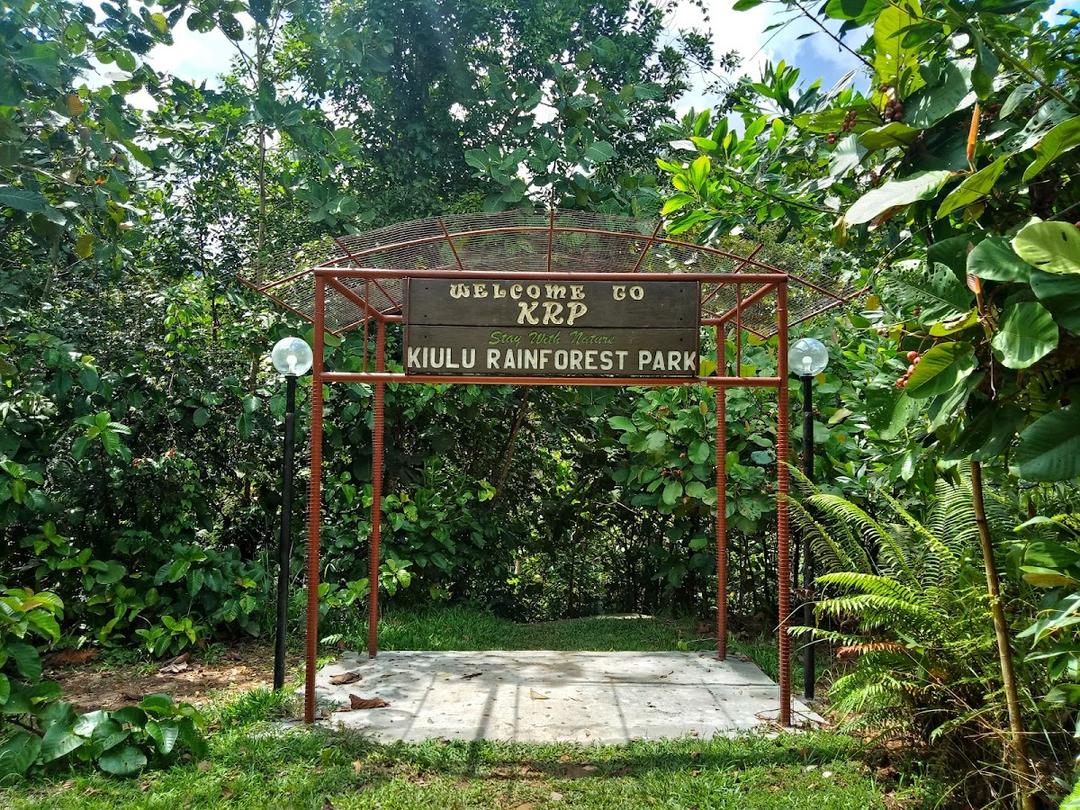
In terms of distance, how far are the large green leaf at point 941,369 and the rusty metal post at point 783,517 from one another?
8.54 feet

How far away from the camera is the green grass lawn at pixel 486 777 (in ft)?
10.0

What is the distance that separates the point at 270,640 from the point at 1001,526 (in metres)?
4.94

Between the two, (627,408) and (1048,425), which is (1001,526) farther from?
(627,408)

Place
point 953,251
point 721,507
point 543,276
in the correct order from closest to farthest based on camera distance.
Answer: point 953,251 → point 543,276 → point 721,507

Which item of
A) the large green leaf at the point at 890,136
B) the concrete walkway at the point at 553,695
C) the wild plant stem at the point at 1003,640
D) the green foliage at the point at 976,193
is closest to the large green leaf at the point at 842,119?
the green foliage at the point at 976,193

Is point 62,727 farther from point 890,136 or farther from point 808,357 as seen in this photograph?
point 808,357

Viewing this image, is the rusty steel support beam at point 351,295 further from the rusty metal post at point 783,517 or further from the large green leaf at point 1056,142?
the large green leaf at point 1056,142

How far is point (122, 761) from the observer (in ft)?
11.0

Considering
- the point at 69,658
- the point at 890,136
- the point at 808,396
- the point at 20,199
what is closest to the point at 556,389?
the point at 808,396

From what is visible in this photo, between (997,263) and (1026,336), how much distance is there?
0.43 ft

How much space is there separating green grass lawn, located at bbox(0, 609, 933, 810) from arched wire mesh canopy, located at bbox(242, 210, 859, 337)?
2.31 m

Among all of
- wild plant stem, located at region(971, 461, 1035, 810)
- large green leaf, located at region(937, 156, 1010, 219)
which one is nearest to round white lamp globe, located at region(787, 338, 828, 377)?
wild plant stem, located at region(971, 461, 1035, 810)

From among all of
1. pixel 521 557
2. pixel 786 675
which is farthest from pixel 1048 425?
pixel 521 557

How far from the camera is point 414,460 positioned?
711 cm
